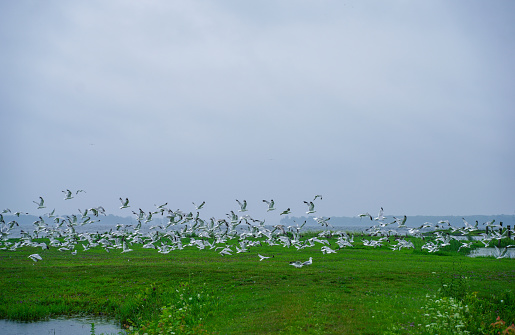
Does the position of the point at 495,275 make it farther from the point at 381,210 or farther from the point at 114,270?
the point at 114,270

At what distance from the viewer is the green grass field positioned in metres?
12.2

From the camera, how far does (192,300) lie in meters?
16.1

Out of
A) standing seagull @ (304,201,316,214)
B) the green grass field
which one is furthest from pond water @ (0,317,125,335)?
standing seagull @ (304,201,316,214)

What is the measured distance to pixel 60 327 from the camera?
1667 centimetres

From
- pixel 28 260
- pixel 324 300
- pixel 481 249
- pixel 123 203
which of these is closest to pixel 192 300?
pixel 324 300

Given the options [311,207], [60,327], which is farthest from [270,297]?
[311,207]

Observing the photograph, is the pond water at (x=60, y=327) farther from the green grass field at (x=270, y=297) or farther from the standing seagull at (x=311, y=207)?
the standing seagull at (x=311, y=207)

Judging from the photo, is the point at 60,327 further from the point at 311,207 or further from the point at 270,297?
the point at 311,207

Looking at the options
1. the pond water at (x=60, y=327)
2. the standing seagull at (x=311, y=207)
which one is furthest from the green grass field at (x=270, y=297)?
the standing seagull at (x=311, y=207)

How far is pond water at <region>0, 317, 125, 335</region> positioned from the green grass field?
519 millimetres

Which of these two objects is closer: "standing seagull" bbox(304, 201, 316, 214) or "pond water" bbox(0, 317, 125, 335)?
"pond water" bbox(0, 317, 125, 335)

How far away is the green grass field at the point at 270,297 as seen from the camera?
12.2 m

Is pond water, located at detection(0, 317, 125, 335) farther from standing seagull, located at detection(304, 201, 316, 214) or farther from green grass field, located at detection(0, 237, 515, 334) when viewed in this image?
standing seagull, located at detection(304, 201, 316, 214)

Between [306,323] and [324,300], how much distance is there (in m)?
2.98
